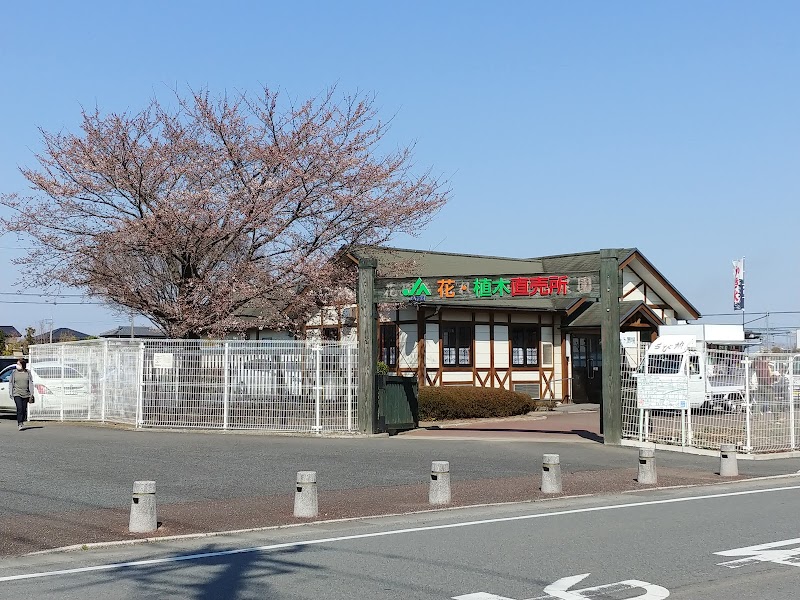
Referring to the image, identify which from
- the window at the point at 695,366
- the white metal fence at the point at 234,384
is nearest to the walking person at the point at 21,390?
the white metal fence at the point at 234,384

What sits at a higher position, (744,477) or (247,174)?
(247,174)

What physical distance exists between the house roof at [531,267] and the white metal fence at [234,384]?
8576mm

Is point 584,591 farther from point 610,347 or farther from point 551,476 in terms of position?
point 610,347

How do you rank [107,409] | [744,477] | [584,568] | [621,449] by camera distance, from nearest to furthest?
[584,568], [744,477], [621,449], [107,409]

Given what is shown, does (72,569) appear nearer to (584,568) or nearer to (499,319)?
(584,568)

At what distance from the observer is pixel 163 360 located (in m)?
22.6

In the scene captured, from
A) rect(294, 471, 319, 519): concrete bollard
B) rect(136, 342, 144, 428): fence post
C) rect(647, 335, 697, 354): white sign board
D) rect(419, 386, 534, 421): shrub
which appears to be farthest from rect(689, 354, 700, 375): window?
rect(136, 342, 144, 428): fence post

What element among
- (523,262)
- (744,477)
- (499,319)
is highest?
(523,262)

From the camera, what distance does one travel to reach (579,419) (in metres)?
28.1

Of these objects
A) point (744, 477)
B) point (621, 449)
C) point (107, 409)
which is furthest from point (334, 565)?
point (107, 409)

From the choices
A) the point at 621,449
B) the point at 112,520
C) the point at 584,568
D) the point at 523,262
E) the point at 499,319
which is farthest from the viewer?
the point at 523,262

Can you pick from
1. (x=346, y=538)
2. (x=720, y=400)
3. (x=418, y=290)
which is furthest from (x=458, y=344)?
(x=346, y=538)

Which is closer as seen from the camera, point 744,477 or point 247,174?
point 744,477

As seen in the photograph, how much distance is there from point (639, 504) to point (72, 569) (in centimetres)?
717
